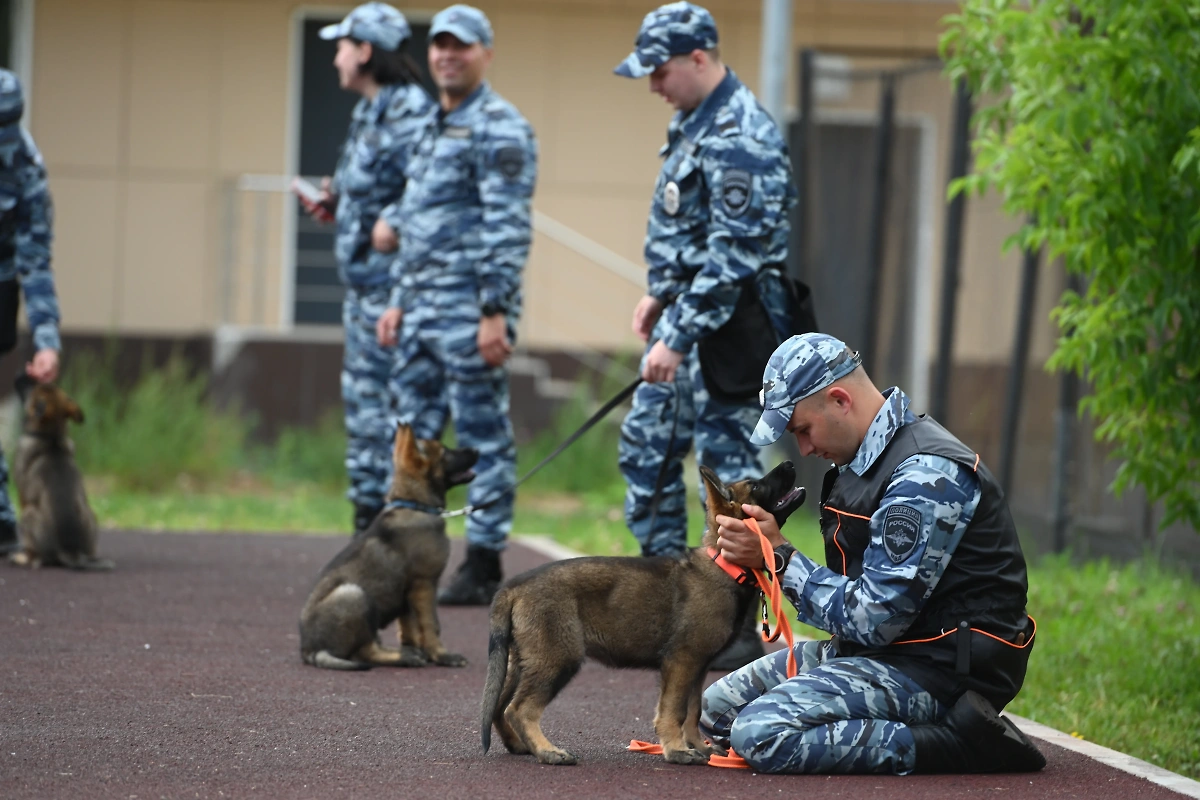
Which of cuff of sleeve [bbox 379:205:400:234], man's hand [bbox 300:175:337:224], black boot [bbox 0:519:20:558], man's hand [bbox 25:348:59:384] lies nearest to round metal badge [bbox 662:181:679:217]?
cuff of sleeve [bbox 379:205:400:234]

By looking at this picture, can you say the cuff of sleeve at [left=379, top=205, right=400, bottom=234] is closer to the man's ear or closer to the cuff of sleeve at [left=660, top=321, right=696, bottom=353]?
the cuff of sleeve at [left=660, top=321, right=696, bottom=353]

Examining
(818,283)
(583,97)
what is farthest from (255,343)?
(818,283)

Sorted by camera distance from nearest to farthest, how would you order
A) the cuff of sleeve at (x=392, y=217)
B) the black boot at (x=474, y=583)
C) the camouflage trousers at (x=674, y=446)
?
the camouflage trousers at (x=674, y=446)
the black boot at (x=474, y=583)
the cuff of sleeve at (x=392, y=217)

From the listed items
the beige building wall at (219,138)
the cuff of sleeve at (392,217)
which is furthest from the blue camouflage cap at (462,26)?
the beige building wall at (219,138)

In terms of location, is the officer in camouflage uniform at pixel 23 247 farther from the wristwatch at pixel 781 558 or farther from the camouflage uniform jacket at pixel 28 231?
the wristwatch at pixel 781 558

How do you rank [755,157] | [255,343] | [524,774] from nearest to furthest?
[524,774] < [755,157] < [255,343]

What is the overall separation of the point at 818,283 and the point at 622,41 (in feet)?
17.4

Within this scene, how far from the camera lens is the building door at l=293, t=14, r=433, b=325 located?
16.2 m

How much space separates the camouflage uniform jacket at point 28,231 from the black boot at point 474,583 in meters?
2.83

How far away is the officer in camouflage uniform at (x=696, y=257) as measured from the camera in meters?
6.09

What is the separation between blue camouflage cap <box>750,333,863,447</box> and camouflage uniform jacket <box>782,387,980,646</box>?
24cm

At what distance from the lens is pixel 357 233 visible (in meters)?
8.70

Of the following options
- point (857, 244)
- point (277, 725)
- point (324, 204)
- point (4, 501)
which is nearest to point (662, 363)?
point (277, 725)

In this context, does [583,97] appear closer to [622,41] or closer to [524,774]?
[622,41]
